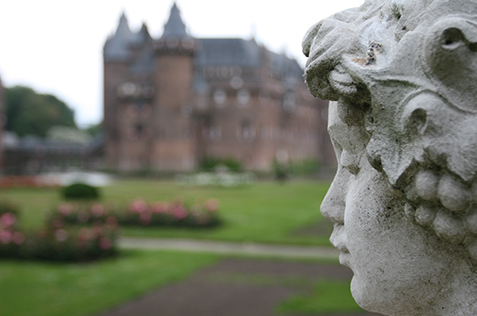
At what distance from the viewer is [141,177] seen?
45594 millimetres

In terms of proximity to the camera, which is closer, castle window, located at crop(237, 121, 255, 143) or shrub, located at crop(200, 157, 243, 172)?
shrub, located at crop(200, 157, 243, 172)

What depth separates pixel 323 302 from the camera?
7.05 m

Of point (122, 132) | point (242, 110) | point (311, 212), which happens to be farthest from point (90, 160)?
point (311, 212)

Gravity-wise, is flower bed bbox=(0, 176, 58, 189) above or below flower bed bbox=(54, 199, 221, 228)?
below

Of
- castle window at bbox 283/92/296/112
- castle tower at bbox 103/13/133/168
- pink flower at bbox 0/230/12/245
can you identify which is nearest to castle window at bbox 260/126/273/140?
castle window at bbox 283/92/296/112

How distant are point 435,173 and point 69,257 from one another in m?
10.1

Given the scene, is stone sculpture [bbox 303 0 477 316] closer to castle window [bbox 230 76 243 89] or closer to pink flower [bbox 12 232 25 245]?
pink flower [bbox 12 232 25 245]

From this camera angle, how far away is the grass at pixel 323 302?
6742 mm

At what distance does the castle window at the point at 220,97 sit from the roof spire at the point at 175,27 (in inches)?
352

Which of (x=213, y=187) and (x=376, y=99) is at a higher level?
(x=376, y=99)

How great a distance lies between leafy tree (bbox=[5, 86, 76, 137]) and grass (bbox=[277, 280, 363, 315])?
73.8m

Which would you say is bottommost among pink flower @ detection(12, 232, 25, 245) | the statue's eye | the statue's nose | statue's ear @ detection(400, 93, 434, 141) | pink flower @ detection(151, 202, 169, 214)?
pink flower @ detection(151, 202, 169, 214)

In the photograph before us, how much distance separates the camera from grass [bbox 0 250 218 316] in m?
7.07

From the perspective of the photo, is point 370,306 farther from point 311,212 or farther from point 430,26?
point 311,212
